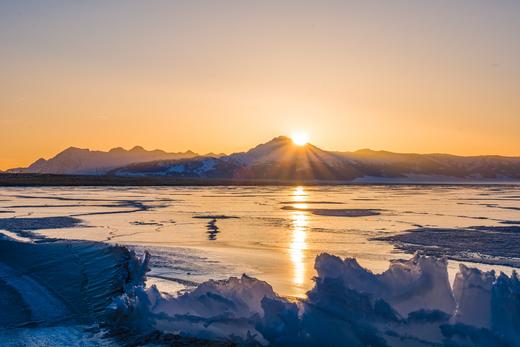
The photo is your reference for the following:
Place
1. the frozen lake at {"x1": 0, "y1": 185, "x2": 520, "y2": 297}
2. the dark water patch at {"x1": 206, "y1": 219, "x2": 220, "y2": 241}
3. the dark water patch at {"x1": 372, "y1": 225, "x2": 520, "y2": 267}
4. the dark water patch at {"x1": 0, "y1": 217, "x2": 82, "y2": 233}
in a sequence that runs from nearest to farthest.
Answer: the frozen lake at {"x1": 0, "y1": 185, "x2": 520, "y2": 297}, the dark water patch at {"x1": 372, "y1": 225, "x2": 520, "y2": 267}, the dark water patch at {"x1": 206, "y1": 219, "x2": 220, "y2": 241}, the dark water patch at {"x1": 0, "y1": 217, "x2": 82, "y2": 233}

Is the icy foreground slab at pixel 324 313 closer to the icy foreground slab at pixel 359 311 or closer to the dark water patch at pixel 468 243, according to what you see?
the icy foreground slab at pixel 359 311

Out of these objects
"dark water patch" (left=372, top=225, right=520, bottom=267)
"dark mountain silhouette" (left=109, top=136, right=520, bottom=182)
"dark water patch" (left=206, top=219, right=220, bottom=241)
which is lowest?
"dark water patch" (left=372, top=225, right=520, bottom=267)

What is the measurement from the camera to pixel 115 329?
5469 millimetres

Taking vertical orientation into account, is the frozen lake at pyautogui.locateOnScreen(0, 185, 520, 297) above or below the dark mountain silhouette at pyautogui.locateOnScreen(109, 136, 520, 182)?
below

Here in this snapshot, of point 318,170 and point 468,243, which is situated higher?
point 318,170

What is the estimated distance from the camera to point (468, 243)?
13.2 meters

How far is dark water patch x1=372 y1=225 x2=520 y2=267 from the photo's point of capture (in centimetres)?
1105

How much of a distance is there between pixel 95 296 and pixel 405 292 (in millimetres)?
3796

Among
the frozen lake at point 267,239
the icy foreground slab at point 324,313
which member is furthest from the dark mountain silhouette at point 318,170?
the icy foreground slab at point 324,313

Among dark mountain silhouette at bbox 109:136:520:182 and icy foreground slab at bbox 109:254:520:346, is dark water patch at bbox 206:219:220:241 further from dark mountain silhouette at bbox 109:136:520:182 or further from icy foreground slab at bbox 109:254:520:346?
dark mountain silhouette at bbox 109:136:520:182

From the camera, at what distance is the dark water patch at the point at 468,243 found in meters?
11.0

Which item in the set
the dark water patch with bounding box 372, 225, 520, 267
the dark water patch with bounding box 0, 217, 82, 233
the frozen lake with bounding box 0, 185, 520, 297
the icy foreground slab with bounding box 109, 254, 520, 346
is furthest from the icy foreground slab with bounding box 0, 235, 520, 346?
the dark water patch with bounding box 0, 217, 82, 233

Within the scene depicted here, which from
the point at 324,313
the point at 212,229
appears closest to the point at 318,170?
the point at 212,229

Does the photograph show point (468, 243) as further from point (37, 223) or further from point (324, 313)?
point (37, 223)
